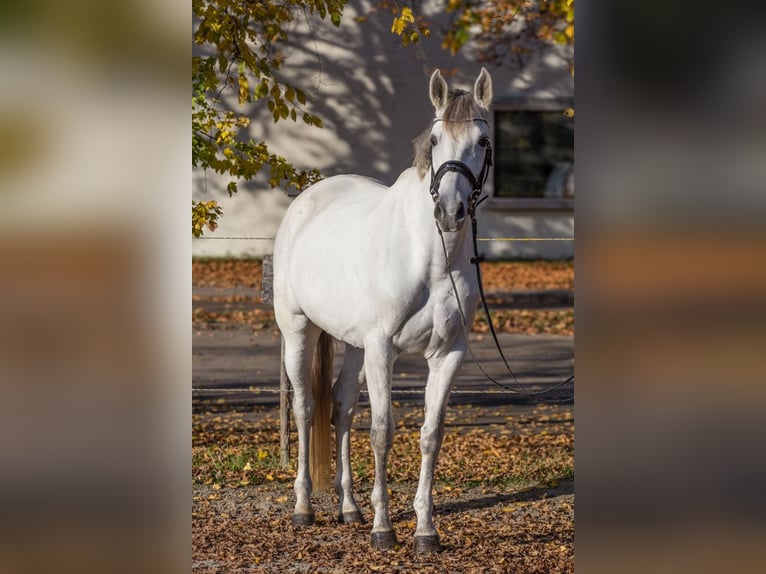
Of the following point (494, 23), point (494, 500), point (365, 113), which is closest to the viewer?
point (494, 500)

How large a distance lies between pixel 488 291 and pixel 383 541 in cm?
1218

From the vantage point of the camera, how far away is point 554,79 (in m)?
20.9

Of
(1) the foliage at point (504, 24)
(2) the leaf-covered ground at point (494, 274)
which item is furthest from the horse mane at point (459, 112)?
(2) the leaf-covered ground at point (494, 274)

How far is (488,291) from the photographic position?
1780 cm

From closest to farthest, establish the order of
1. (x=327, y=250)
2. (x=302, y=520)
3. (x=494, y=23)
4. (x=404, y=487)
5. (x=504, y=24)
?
1. (x=327, y=250)
2. (x=302, y=520)
3. (x=404, y=487)
4. (x=504, y=24)
5. (x=494, y=23)

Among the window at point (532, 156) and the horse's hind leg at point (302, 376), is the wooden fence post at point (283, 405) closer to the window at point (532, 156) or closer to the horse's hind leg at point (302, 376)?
the horse's hind leg at point (302, 376)

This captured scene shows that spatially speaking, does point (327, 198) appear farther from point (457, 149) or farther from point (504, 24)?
point (504, 24)

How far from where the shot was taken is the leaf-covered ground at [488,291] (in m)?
15.1

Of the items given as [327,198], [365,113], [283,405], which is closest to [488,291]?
[365,113]

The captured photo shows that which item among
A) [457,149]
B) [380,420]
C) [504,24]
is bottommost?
[380,420]

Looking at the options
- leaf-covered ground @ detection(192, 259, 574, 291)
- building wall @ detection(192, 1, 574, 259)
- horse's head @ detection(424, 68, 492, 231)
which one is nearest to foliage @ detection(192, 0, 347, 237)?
horse's head @ detection(424, 68, 492, 231)
